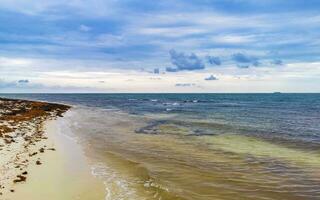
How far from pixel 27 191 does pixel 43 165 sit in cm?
506

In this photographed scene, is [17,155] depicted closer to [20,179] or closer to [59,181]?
[20,179]

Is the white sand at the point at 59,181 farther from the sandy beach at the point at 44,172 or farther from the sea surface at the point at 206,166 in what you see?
the sea surface at the point at 206,166

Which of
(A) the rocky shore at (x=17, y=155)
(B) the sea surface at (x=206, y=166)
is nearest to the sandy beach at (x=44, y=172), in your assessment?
A: (A) the rocky shore at (x=17, y=155)

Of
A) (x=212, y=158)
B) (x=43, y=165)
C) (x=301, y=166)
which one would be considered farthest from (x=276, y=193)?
(x=43, y=165)

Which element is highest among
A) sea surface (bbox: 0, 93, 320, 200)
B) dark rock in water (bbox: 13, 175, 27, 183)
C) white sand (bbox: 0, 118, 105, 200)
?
dark rock in water (bbox: 13, 175, 27, 183)

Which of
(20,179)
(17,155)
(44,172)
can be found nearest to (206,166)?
(44,172)

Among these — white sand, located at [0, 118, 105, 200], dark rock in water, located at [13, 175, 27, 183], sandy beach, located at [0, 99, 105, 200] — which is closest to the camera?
white sand, located at [0, 118, 105, 200]

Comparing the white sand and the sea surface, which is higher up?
the white sand

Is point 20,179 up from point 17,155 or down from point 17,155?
down

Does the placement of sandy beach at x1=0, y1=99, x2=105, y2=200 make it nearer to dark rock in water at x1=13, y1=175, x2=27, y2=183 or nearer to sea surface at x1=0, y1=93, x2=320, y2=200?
dark rock in water at x1=13, y1=175, x2=27, y2=183

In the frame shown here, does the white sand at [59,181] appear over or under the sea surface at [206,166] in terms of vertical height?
over

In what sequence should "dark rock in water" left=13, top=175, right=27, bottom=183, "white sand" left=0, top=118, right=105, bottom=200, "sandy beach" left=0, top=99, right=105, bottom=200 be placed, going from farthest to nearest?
1. "dark rock in water" left=13, top=175, right=27, bottom=183
2. "sandy beach" left=0, top=99, right=105, bottom=200
3. "white sand" left=0, top=118, right=105, bottom=200

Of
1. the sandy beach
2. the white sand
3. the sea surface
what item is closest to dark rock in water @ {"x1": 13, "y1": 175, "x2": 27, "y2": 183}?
the sandy beach

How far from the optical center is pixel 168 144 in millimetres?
29125
